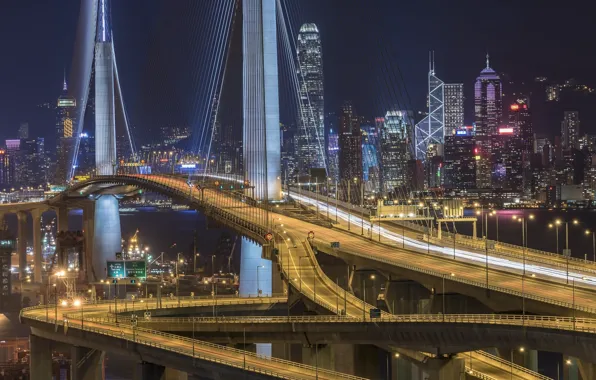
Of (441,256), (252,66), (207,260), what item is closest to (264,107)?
(252,66)

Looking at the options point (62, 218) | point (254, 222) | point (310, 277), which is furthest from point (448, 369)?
point (62, 218)

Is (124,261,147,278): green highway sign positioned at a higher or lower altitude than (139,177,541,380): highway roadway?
lower

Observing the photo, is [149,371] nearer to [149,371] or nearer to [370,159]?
[149,371]

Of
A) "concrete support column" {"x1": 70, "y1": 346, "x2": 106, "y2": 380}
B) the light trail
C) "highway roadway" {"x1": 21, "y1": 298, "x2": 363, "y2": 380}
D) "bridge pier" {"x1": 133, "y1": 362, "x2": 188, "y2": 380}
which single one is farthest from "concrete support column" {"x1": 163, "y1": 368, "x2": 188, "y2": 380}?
the light trail

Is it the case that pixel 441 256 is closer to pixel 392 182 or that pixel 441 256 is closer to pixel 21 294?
pixel 21 294

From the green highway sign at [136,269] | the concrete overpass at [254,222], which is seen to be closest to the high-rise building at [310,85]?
the concrete overpass at [254,222]

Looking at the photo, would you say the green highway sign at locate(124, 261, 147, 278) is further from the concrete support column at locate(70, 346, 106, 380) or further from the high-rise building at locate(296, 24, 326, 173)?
the high-rise building at locate(296, 24, 326, 173)
